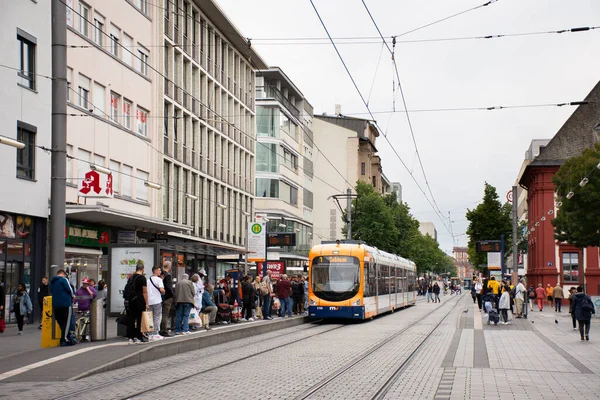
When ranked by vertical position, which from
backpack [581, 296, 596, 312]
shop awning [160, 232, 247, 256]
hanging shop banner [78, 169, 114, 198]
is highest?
hanging shop banner [78, 169, 114, 198]

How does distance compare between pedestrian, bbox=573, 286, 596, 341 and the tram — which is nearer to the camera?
pedestrian, bbox=573, 286, 596, 341

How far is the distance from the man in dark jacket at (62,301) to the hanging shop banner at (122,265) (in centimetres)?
292

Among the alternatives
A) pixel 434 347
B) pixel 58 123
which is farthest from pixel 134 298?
pixel 434 347

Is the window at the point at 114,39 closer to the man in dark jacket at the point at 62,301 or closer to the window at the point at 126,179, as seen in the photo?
the window at the point at 126,179

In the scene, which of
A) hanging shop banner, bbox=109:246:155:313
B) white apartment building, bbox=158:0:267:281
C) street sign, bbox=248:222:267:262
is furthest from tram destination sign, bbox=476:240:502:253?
hanging shop banner, bbox=109:246:155:313

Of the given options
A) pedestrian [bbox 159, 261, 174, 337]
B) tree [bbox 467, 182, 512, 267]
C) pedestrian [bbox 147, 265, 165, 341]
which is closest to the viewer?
pedestrian [bbox 147, 265, 165, 341]

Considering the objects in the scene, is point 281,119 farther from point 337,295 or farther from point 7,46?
point 7,46

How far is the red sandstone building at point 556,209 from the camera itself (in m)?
65.6

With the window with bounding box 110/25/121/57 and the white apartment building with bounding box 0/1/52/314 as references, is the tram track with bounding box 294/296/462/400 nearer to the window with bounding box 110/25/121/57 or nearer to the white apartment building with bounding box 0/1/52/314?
the white apartment building with bounding box 0/1/52/314

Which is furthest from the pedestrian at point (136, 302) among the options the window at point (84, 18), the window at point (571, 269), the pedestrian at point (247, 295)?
the window at point (571, 269)

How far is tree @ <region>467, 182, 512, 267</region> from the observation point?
81.4 m

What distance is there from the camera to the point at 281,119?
72.6 meters

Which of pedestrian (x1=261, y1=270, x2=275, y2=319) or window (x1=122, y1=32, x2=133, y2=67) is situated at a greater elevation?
window (x1=122, y1=32, x2=133, y2=67)

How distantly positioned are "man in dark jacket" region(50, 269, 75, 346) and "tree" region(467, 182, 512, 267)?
2549 inches
